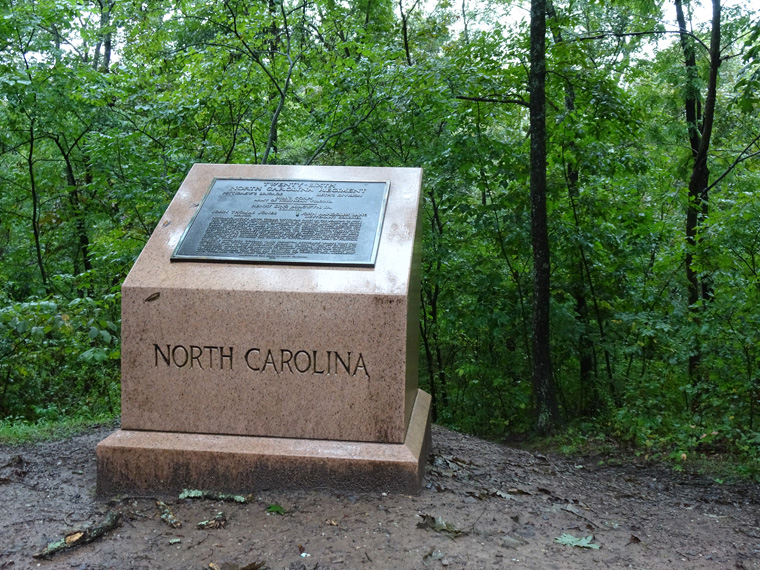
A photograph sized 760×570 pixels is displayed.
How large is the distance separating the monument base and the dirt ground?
78 millimetres

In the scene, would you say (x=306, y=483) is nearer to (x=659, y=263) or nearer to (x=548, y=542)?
(x=548, y=542)

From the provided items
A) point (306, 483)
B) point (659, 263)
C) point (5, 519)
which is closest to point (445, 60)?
A: point (659, 263)

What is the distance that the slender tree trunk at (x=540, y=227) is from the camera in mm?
6426

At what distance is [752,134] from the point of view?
9.40 meters

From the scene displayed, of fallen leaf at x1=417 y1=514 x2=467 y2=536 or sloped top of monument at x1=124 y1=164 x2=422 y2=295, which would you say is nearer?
fallen leaf at x1=417 y1=514 x2=467 y2=536

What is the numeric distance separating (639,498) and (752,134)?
7.11 meters

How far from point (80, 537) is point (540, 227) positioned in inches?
196

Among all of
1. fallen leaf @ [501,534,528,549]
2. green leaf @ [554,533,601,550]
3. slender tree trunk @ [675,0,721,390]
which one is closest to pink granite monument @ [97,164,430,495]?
fallen leaf @ [501,534,528,549]

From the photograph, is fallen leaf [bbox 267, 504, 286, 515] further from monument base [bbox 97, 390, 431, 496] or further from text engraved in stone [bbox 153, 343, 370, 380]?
text engraved in stone [bbox 153, 343, 370, 380]

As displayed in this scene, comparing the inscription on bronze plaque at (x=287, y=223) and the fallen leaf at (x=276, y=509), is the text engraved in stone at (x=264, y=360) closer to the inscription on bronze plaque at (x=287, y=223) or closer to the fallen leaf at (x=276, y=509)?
the inscription on bronze plaque at (x=287, y=223)

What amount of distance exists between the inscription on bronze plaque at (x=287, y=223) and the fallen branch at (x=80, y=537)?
1.59 meters

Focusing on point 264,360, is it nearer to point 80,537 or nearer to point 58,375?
point 80,537

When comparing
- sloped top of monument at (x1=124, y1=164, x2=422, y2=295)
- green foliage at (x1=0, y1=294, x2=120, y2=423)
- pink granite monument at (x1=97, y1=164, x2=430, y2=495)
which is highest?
sloped top of monument at (x1=124, y1=164, x2=422, y2=295)

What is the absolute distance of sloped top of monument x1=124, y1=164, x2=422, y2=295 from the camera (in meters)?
3.86
